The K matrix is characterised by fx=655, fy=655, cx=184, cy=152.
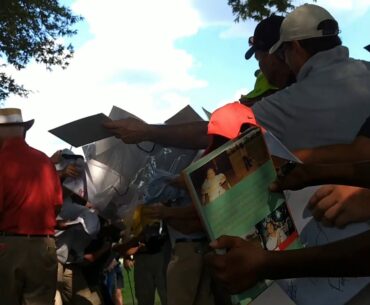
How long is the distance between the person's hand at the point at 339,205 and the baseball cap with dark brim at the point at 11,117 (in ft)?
12.8

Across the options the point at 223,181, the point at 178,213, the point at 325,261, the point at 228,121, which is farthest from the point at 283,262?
the point at 178,213

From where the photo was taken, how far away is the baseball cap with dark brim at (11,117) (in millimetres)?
5254

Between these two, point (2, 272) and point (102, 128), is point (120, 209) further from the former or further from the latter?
point (102, 128)

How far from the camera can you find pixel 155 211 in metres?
4.08

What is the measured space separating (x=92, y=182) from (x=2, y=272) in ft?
4.42

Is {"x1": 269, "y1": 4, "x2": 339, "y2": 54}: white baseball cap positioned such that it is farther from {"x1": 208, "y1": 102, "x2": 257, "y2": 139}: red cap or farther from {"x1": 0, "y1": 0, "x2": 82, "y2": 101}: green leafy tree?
{"x1": 0, "y1": 0, "x2": 82, "y2": 101}: green leafy tree

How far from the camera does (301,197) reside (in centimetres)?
178

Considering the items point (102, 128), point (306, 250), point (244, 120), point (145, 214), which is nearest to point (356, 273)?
point (306, 250)

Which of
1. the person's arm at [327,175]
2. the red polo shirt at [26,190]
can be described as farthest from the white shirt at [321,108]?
the red polo shirt at [26,190]

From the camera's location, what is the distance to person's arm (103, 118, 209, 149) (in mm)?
2543

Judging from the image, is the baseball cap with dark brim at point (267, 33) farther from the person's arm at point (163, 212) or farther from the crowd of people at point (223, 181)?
the person's arm at point (163, 212)

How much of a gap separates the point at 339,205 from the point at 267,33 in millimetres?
1468

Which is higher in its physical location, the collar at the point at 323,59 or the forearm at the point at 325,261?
the collar at the point at 323,59

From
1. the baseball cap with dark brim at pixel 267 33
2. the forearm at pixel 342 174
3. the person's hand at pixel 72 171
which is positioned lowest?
the forearm at pixel 342 174
